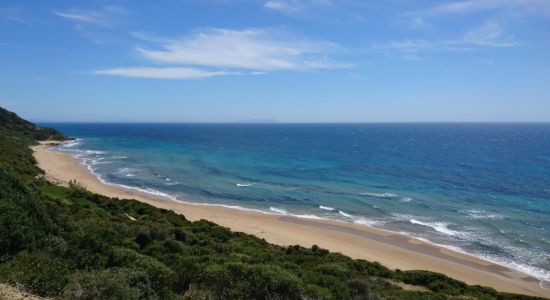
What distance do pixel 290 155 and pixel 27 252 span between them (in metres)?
80.2

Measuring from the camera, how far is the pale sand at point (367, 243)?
84.7ft

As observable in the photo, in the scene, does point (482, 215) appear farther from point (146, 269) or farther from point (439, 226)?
point (146, 269)

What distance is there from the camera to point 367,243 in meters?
32.0

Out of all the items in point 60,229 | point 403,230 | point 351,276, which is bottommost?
point 403,230

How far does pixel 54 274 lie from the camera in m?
10.6

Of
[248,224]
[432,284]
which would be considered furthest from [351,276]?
[248,224]

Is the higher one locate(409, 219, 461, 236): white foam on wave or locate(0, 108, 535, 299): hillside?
locate(0, 108, 535, 299): hillside

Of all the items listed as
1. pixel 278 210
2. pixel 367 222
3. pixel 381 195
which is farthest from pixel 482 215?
pixel 278 210

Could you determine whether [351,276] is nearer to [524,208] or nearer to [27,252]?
[27,252]

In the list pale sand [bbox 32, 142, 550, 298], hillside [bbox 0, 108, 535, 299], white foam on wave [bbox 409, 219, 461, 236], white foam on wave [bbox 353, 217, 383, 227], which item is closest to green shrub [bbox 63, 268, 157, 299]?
hillside [bbox 0, 108, 535, 299]

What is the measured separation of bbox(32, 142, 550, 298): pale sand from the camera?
2581cm

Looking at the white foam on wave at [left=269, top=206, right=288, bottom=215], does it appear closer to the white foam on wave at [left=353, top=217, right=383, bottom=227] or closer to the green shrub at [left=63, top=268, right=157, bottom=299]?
the white foam on wave at [left=353, top=217, right=383, bottom=227]

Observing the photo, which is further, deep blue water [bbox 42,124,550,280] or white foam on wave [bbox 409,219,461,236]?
white foam on wave [bbox 409,219,461,236]

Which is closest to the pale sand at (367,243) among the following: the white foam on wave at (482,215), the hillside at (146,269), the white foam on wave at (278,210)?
the white foam on wave at (278,210)
